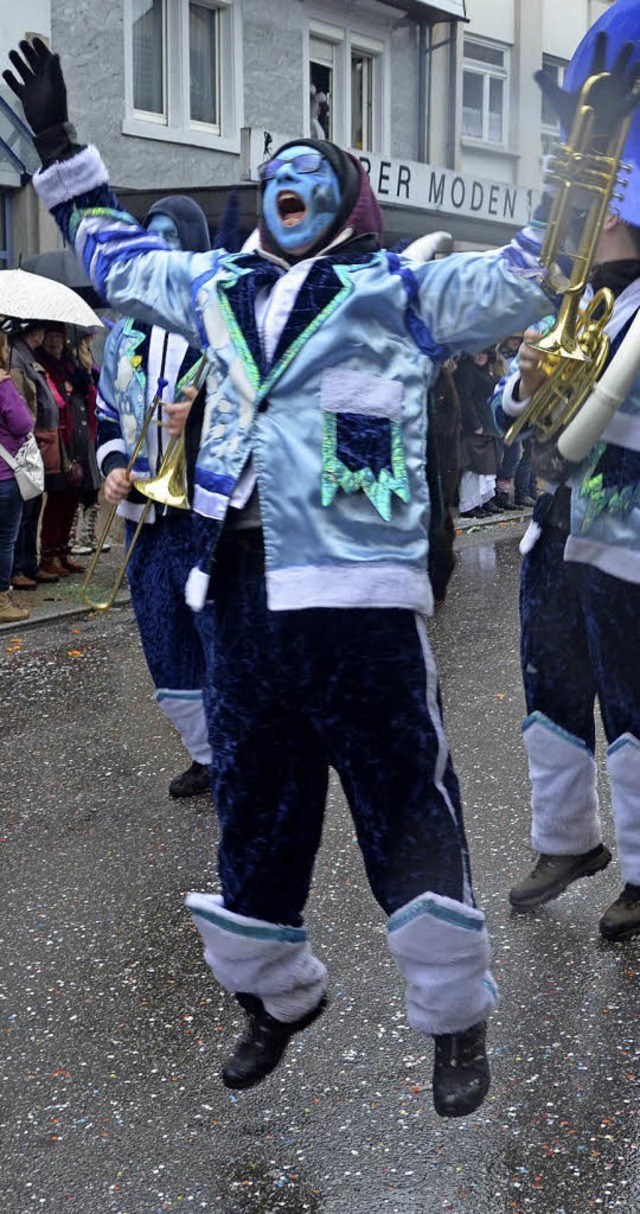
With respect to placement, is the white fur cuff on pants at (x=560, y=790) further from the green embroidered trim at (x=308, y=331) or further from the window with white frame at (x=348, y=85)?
the window with white frame at (x=348, y=85)

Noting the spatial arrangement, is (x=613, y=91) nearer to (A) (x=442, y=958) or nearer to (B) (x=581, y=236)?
(B) (x=581, y=236)

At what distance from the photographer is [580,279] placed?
279 centimetres

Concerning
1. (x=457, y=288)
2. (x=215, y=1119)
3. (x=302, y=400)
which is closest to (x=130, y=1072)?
(x=215, y=1119)

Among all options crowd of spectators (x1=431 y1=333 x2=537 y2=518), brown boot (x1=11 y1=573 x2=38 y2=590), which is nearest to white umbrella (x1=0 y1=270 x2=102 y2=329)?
brown boot (x1=11 y1=573 x2=38 y2=590)

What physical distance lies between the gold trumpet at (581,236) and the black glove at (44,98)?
970 millimetres

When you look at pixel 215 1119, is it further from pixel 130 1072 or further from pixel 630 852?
pixel 630 852

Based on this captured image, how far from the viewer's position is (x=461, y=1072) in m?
2.83

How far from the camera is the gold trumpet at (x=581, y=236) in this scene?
8.93 feet

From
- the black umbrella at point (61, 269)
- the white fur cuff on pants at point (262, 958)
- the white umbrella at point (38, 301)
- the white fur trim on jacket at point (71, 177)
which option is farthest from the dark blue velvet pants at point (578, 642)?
the black umbrella at point (61, 269)

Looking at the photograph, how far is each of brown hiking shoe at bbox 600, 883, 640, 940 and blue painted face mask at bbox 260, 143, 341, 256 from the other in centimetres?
187

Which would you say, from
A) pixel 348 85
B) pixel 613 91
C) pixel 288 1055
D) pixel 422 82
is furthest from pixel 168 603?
pixel 422 82

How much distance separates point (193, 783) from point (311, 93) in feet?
44.6

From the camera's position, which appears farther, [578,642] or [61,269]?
[61,269]

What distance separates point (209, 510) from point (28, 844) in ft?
7.21
